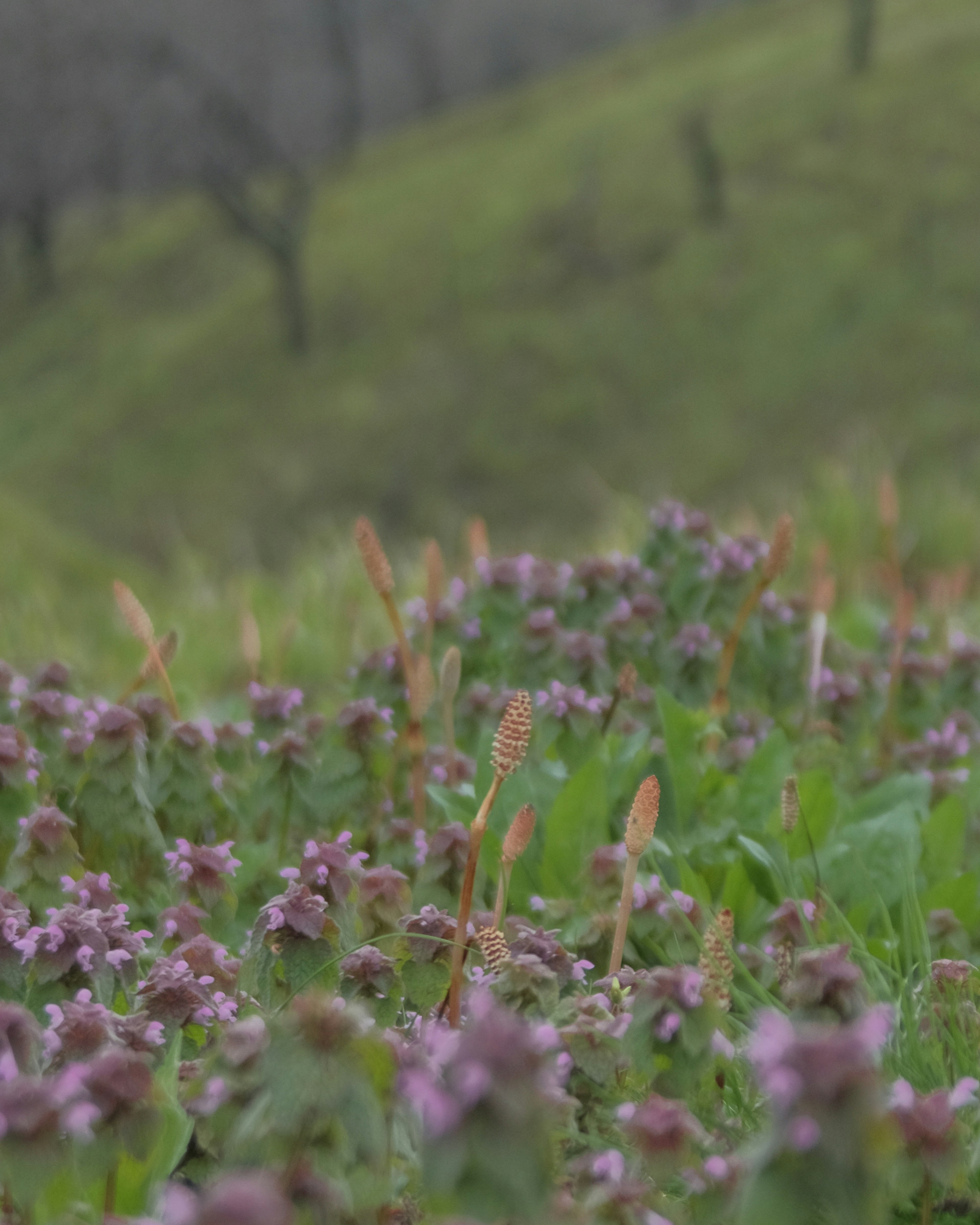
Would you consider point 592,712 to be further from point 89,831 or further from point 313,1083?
point 313,1083

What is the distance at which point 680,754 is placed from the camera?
2.54 meters

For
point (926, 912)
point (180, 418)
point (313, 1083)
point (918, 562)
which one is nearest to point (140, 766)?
point (313, 1083)

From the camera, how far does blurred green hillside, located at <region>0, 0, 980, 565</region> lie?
2136 cm

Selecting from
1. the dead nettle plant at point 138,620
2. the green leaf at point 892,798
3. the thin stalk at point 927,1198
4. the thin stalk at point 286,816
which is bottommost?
the thin stalk at point 927,1198

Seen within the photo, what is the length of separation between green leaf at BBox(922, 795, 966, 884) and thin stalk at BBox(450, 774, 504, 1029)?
1.22 metres

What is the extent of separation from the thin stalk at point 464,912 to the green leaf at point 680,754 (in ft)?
3.47

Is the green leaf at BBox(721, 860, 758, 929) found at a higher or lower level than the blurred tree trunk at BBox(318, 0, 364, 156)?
lower

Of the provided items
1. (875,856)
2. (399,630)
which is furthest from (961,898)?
(399,630)

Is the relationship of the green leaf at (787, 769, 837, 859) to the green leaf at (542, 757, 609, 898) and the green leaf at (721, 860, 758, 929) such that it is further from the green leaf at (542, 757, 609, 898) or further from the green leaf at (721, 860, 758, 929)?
the green leaf at (542, 757, 609, 898)

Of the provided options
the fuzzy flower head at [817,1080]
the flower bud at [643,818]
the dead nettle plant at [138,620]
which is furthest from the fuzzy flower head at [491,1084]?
the dead nettle plant at [138,620]

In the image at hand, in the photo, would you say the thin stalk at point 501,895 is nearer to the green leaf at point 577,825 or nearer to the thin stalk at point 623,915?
the thin stalk at point 623,915

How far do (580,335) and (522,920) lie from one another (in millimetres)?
24463

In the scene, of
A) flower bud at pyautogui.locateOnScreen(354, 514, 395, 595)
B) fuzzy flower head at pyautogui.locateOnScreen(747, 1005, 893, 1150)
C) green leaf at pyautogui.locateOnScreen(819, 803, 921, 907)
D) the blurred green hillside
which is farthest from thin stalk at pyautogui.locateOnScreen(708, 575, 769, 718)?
the blurred green hillside

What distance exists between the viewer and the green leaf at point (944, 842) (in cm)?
238
